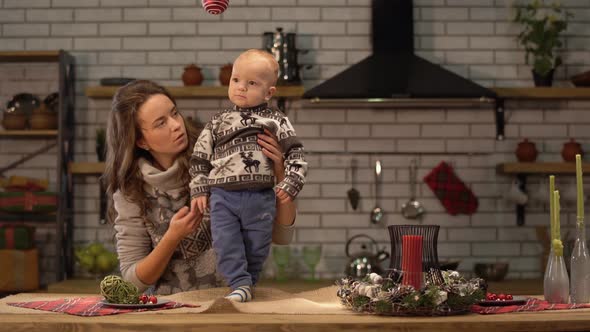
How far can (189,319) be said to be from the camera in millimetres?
2023

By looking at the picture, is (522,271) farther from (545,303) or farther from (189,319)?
(189,319)

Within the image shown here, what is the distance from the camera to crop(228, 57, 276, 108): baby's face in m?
2.44

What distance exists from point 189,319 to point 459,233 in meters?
3.87

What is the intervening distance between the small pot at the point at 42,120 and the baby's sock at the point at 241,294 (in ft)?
11.5

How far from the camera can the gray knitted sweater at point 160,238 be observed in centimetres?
275

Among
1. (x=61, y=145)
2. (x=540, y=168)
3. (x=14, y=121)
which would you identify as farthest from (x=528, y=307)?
(x=14, y=121)

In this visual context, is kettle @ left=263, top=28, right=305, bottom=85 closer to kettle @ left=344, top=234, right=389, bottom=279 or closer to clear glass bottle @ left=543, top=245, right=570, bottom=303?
kettle @ left=344, top=234, right=389, bottom=279

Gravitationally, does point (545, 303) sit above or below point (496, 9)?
below

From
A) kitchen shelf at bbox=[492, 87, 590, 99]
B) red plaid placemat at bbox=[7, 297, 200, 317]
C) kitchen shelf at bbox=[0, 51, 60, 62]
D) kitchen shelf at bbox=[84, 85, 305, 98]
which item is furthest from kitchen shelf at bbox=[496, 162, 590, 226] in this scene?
red plaid placemat at bbox=[7, 297, 200, 317]

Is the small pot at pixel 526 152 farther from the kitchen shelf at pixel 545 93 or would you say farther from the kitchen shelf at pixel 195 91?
the kitchen shelf at pixel 195 91

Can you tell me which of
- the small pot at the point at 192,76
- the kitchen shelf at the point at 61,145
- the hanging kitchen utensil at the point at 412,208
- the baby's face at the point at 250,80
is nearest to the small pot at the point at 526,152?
the hanging kitchen utensil at the point at 412,208

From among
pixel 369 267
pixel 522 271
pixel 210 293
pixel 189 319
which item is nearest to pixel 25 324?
pixel 189 319

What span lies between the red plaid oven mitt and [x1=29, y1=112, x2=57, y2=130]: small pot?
7.93 ft

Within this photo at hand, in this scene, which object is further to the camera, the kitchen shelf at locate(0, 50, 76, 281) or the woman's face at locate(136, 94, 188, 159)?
the kitchen shelf at locate(0, 50, 76, 281)
